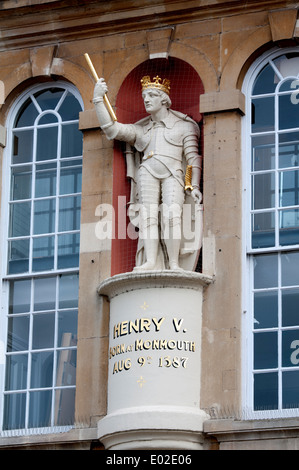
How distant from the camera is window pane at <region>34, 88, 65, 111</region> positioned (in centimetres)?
2289

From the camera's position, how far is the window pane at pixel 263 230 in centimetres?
2108

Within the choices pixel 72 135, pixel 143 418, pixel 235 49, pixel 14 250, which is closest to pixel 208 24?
pixel 235 49

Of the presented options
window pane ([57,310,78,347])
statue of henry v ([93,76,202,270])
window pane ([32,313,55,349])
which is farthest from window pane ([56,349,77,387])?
statue of henry v ([93,76,202,270])

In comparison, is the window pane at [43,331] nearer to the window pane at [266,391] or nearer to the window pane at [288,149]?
the window pane at [266,391]

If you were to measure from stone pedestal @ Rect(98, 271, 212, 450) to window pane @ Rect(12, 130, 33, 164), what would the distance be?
2.76m

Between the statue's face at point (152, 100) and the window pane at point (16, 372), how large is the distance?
367 centimetres

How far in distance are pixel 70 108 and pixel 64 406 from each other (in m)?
4.21

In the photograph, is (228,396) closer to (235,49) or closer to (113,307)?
(113,307)

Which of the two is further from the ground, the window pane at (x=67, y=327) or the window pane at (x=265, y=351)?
the window pane at (x=67, y=327)

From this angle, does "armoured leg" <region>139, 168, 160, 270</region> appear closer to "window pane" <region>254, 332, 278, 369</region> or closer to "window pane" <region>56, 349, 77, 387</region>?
"window pane" <region>56, 349, 77, 387</region>

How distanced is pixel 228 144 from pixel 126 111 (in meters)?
1.73

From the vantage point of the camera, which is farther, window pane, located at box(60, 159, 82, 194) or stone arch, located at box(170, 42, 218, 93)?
window pane, located at box(60, 159, 82, 194)

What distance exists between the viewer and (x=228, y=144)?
70.1 ft

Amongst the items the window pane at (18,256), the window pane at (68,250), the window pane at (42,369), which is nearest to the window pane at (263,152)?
the window pane at (68,250)
